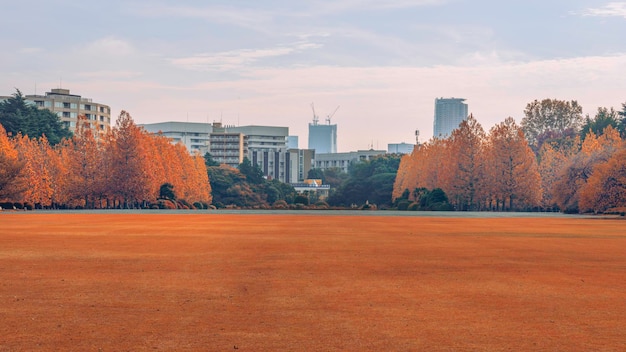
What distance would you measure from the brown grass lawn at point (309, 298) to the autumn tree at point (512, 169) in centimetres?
5985

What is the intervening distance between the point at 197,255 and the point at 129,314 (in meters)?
11.3

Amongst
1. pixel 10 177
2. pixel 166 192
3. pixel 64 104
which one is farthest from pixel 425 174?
pixel 64 104

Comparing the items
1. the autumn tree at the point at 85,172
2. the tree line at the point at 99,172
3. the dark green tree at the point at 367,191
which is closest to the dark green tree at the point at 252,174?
the dark green tree at the point at 367,191

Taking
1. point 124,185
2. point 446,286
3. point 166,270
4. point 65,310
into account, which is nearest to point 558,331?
point 446,286

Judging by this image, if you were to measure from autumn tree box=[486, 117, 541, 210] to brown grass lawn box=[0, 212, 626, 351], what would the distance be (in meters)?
59.9

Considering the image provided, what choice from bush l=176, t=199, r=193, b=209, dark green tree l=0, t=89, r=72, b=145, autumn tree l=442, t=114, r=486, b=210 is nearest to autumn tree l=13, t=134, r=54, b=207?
bush l=176, t=199, r=193, b=209

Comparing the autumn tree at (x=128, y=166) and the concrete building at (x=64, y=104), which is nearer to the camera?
the autumn tree at (x=128, y=166)

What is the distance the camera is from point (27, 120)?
11475 cm

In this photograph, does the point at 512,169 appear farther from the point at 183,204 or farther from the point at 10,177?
the point at 10,177

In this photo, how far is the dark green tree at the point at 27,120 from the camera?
4473 inches

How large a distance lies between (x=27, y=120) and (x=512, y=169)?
72.2 m

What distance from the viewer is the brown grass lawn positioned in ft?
36.1

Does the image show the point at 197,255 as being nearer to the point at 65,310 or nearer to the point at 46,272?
the point at 46,272

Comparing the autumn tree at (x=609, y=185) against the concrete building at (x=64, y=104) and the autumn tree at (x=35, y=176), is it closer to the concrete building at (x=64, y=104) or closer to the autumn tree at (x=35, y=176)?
the autumn tree at (x=35, y=176)
